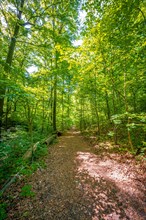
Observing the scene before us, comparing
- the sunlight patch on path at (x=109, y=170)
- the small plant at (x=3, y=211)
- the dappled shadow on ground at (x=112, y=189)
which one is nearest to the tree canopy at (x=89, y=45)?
the sunlight patch on path at (x=109, y=170)

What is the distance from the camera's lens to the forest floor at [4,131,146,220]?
2.63 metres

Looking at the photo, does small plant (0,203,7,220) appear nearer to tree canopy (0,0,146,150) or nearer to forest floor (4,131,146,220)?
forest floor (4,131,146,220)

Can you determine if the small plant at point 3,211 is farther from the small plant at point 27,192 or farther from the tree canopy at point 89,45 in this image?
the tree canopy at point 89,45

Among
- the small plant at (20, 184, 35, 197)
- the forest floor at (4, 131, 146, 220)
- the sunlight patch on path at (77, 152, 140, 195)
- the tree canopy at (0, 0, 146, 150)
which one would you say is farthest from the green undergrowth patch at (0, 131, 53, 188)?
the sunlight patch on path at (77, 152, 140, 195)

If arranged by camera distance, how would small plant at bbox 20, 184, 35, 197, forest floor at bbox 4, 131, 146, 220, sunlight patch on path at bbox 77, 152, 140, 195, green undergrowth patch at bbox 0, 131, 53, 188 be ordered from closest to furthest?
forest floor at bbox 4, 131, 146, 220, small plant at bbox 20, 184, 35, 197, sunlight patch on path at bbox 77, 152, 140, 195, green undergrowth patch at bbox 0, 131, 53, 188

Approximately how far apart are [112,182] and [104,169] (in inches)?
35.2

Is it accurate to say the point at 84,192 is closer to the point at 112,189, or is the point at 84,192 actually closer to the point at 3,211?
the point at 112,189

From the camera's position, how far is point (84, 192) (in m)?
3.36

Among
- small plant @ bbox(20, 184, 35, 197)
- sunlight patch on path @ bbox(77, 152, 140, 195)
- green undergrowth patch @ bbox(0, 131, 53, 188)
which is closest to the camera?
small plant @ bbox(20, 184, 35, 197)

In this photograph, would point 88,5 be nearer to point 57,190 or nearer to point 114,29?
point 114,29

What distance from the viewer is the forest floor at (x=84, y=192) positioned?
263 centimetres

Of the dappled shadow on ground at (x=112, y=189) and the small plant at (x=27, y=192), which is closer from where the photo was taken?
the dappled shadow on ground at (x=112, y=189)

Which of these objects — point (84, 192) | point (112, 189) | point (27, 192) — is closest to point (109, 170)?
point (112, 189)

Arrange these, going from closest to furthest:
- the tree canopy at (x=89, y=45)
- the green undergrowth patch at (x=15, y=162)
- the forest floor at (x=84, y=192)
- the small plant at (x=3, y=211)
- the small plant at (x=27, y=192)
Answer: the small plant at (x=3, y=211) < the forest floor at (x=84, y=192) < the small plant at (x=27, y=192) < the green undergrowth patch at (x=15, y=162) < the tree canopy at (x=89, y=45)
